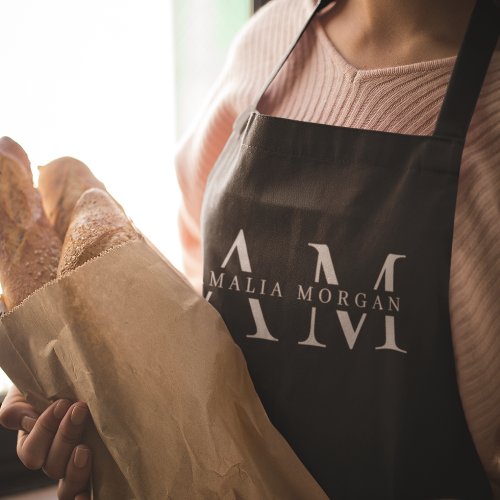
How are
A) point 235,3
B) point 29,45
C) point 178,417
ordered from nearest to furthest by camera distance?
point 178,417
point 29,45
point 235,3

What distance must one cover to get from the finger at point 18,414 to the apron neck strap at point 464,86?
59 centimetres

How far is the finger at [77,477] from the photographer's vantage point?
658mm

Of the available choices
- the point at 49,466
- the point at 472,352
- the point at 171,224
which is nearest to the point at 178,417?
the point at 49,466

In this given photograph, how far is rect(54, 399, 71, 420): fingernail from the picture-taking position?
0.65m

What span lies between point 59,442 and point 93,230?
25 centimetres

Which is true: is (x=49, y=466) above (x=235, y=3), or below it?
below

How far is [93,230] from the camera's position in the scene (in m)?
0.70

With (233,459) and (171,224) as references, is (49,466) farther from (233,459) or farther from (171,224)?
(171,224)

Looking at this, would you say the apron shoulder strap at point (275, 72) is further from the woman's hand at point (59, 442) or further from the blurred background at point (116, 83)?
the blurred background at point (116, 83)

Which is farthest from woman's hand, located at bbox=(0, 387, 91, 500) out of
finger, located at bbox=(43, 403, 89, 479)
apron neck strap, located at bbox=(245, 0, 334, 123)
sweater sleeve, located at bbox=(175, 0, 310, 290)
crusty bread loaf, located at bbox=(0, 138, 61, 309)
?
apron neck strap, located at bbox=(245, 0, 334, 123)

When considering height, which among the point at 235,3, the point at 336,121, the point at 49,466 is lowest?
the point at 49,466

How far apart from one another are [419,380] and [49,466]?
0.45 m

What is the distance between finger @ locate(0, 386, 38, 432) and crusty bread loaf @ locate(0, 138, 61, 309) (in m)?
0.13

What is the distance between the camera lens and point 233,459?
62cm
